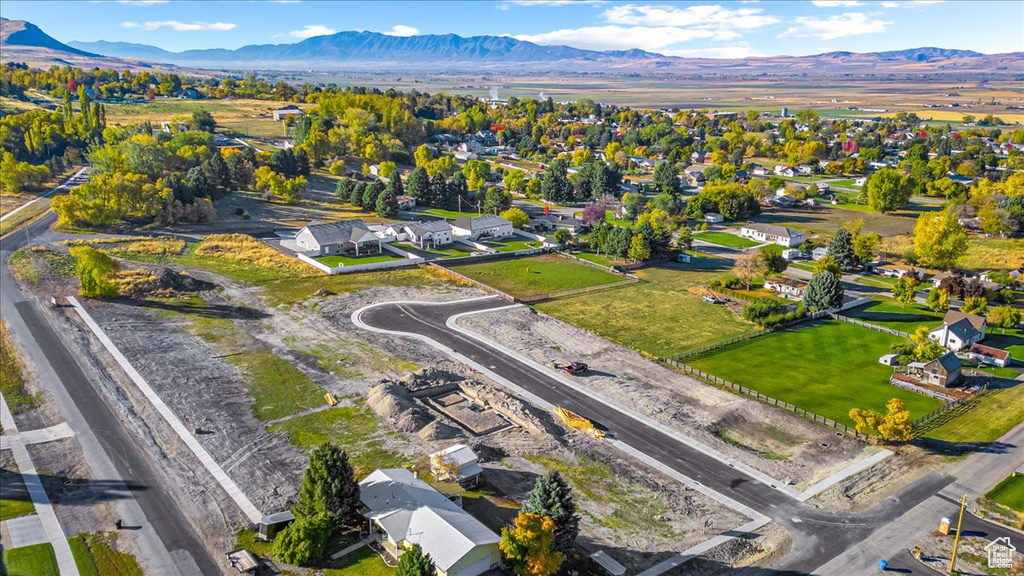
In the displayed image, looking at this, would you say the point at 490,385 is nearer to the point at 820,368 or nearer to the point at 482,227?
the point at 820,368

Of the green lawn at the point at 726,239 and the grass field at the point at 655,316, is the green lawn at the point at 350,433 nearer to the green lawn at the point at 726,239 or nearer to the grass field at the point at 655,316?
the grass field at the point at 655,316

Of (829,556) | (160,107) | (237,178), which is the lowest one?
(829,556)

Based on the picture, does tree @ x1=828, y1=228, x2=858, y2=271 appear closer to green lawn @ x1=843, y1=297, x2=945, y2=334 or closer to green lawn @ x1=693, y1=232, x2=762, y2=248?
green lawn @ x1=843, y1=297, x2=945, y2=334

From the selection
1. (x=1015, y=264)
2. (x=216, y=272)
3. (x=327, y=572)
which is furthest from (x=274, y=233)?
(x=1015, y=264)

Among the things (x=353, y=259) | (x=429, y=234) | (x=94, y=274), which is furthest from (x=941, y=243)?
(x=94, y=274)

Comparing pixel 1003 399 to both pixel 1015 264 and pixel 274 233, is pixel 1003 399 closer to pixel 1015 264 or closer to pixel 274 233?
pixel 1015 264

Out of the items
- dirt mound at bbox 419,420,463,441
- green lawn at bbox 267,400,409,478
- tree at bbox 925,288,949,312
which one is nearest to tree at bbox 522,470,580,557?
green lawn at bbox 267,400,409,478
